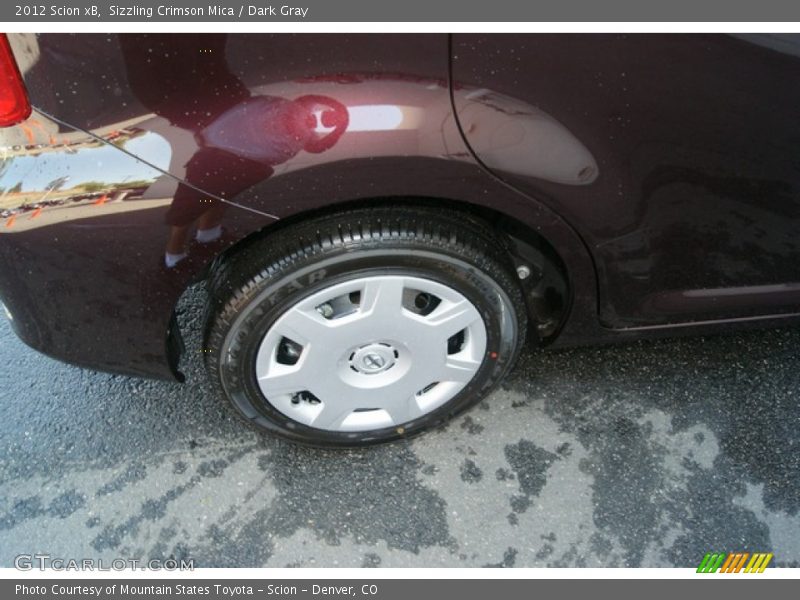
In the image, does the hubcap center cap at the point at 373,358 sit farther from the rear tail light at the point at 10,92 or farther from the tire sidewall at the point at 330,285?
the rear tail light at the point at 10,92

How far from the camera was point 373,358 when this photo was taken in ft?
5.75

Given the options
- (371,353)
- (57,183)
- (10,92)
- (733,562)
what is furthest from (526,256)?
(10,92)

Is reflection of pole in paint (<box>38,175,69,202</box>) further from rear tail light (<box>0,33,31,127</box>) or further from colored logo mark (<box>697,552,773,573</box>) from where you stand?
colored logo mark (<box>697,552,773,573</box>)

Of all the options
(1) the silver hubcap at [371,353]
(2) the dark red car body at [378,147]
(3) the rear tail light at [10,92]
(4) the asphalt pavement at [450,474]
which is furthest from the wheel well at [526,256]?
(3) the rear tail light at [10,92]

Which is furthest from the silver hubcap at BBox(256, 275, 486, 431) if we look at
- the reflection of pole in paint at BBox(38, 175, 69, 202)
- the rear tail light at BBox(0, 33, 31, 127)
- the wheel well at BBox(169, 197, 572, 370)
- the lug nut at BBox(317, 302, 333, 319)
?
the rear tail light at BBox(0, 33, 31, 127)

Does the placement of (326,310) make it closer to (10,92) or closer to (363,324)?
(363,324)

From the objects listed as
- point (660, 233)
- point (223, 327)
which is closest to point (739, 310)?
point (660, 233)

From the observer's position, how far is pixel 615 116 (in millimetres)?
1447

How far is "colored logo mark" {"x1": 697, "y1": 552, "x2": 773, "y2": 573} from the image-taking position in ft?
5.97

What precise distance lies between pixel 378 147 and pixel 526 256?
0.58 metres

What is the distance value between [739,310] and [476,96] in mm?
992

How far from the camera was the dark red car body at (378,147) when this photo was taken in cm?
133

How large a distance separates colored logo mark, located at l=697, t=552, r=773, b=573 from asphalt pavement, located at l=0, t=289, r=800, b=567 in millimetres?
19

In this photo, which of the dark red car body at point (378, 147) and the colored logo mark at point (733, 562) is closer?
the dark red car body at point (378, 147)
